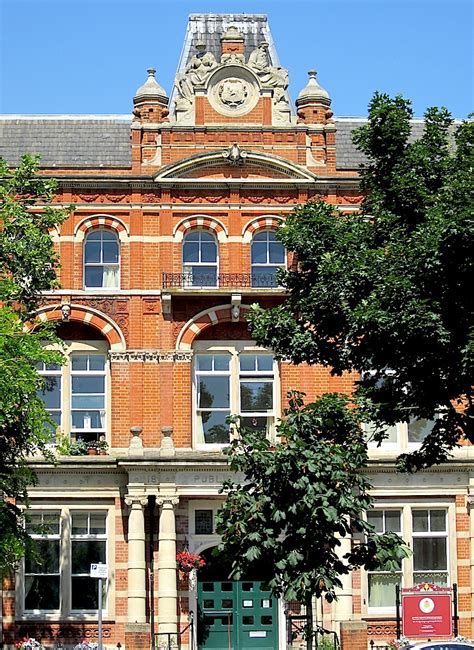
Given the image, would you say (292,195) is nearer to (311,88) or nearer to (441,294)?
(311,88)

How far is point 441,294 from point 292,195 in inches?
518

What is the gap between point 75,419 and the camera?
39969mm

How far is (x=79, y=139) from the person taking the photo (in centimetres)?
4247

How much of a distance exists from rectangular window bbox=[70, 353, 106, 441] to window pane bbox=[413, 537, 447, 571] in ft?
29.8

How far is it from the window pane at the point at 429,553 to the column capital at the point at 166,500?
6.68m

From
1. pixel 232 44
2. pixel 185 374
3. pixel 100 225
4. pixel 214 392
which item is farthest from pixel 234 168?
pixel 214 392

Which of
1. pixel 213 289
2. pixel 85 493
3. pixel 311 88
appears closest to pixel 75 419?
pixel 85 493

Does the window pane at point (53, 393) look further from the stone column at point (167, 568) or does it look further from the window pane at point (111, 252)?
the stone column at point (167, 568)

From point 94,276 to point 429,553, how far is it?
38.8 feet

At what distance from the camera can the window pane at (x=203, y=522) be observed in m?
39.2

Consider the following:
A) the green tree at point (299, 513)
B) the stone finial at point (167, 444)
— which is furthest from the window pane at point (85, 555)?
the green tree at point (299, 513)

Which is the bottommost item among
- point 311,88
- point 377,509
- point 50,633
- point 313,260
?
point 50,633

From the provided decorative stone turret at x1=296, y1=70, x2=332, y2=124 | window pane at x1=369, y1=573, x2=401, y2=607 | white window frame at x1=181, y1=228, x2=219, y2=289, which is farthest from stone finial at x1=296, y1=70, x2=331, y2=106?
window pane at x1=369, y1=573, x2=401, y2=607

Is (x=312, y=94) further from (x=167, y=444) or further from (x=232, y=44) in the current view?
(x=167, y=444)
